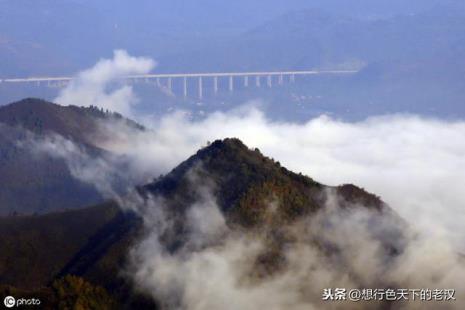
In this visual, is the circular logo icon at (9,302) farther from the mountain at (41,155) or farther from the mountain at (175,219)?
the mountain at (41,155)

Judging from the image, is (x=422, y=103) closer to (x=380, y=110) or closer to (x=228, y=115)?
(x=380, y=110)

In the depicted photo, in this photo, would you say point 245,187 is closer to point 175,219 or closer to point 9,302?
point 175,219

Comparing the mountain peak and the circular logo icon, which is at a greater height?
the mountain peak

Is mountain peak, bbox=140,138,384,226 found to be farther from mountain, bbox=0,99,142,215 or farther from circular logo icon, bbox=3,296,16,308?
mountain, bbox=0,99,142,215

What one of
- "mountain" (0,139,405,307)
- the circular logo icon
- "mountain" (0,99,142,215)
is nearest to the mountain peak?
"mountain" (0,139,405,307)

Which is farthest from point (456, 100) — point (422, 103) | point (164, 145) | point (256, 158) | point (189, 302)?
point (189, 302)

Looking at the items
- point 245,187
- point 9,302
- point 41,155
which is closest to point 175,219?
point 245,187

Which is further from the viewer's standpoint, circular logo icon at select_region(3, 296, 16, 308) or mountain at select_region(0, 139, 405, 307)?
mountain at select_region(0, 139, 405, 307)

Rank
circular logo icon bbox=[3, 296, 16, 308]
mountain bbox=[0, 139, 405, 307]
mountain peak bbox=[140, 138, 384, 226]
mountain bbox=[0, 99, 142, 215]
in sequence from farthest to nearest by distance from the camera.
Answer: mountain bbox=[0, 99, 142, 215]
mountain peak bbox=[140, 138, 384, 226]
mountain bbox=[0, 139, 405, 307]
circular logo icon bbox=[3, 296, 16, 308]
